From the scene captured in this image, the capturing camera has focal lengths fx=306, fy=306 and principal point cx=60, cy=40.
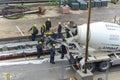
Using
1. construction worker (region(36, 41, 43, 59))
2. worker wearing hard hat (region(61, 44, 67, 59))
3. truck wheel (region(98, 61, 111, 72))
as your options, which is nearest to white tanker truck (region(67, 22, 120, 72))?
truck wheel (region(98, 61, 111, 72))

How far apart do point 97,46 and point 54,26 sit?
8776 mm

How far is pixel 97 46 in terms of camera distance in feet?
64.8

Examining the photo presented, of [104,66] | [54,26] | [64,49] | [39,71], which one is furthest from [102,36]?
[54,26]

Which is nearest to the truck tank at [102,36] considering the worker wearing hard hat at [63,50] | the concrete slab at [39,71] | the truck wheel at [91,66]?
the truck wheel at [91,66]

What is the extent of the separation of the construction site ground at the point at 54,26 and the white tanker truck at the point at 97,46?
78 centimetres

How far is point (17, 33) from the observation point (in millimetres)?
26125

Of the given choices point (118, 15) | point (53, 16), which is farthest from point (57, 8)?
point (118, 15)

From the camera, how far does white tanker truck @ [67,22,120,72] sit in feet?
63.9

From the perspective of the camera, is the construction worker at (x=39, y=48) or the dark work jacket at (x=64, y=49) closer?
the dark work jacket at (x=64, y=49)

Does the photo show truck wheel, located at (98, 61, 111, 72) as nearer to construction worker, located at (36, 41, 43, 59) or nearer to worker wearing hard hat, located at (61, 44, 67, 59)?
worker wearing hard hat, located at (61, 44, 67, 59)

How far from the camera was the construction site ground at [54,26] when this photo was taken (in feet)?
64.0

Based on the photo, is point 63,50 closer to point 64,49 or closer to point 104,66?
point 64,49

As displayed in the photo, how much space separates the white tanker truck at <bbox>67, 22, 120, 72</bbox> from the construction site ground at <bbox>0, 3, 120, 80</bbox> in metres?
0.78

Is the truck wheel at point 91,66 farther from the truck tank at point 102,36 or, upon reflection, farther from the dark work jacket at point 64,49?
the dark work jacket at point 64,49
